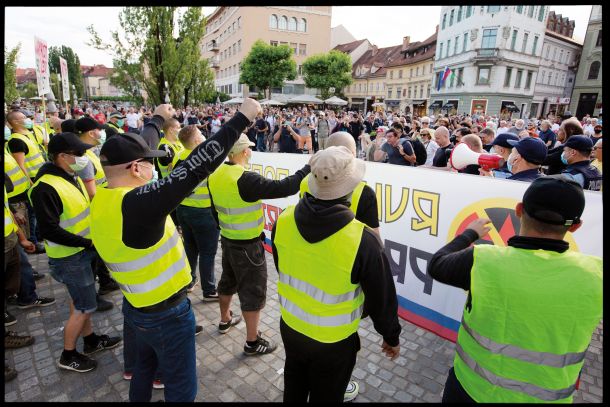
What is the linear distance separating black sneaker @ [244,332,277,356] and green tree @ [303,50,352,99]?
4695 cm

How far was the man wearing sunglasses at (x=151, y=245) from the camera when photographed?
1.72m

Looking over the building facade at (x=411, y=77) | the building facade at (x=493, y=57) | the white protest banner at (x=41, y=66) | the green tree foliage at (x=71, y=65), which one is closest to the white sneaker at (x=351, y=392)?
the white protest banner at (x=41, y=66)

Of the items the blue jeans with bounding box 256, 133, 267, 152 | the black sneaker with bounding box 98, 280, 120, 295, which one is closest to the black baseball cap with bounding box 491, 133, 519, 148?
the black sneaker with bounding box 98, 280, 120, 295

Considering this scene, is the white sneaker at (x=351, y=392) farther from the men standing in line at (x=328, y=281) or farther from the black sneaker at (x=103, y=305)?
the black sneaker at (x=103, y=305)

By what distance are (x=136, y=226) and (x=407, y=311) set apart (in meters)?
2.83

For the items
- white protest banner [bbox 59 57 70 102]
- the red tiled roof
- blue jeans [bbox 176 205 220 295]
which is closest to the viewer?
blue jeans [bbox 176 205 220 295]

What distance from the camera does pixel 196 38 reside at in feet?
61.1

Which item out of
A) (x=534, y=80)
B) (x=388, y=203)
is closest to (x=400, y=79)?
(x=534, y=80)

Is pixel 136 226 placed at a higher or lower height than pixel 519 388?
higher

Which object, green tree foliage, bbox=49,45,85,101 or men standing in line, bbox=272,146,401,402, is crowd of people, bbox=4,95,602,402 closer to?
men standing in line, bbox=272,146,401,402

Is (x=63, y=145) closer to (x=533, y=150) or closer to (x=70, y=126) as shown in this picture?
(x=70, y=126)

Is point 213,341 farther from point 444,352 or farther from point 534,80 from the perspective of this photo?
point 534,80

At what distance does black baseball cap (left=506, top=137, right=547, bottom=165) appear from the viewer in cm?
329

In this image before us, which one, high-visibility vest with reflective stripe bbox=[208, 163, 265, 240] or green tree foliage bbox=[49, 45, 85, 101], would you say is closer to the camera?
high-visibility vest with reflective stripe bbox=[208, 163, 265, 240]
